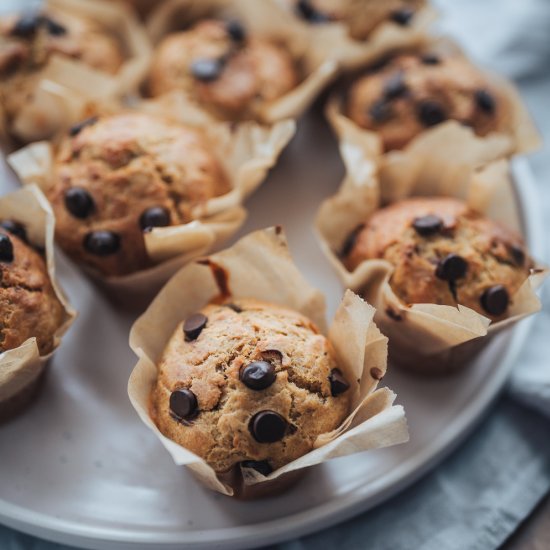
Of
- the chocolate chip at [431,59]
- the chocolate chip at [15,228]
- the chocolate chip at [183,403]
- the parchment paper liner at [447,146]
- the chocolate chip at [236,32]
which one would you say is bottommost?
the chocolate chip at [183,403]

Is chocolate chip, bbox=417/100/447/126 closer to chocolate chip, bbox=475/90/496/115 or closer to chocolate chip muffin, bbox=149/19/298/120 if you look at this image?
chocolate chip, bbox=475/90/496/115

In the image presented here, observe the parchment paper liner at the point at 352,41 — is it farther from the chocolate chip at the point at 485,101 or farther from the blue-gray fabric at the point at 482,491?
the blue-gray fabric at the point at 482,491

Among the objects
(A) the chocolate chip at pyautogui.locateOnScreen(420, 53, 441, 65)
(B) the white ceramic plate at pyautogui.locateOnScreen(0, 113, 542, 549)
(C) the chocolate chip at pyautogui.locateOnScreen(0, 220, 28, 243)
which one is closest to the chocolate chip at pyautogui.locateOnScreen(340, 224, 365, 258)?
(B) the white ceramic plate at pyautogui.locateOnScreen(0, 113, 542, 549)

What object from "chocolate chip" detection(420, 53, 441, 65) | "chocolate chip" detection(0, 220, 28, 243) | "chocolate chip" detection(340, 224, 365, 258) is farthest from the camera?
"chocolate chip" detection(420, 53, 441, 65)

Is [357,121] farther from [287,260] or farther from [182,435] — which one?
[182,435]

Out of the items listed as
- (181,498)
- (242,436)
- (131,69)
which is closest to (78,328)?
(181,498)

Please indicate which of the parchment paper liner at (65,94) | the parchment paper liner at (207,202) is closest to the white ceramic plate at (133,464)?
the parchment paper liner at (207,202)

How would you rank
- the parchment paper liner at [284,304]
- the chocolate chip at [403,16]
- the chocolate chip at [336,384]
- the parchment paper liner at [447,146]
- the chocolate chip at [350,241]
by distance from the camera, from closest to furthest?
the parchment paper liner at [284,304]
the chocolate chip at [336,384]
the chocolate chip at [350,241]
the parchment paper liner at [447,146]
the chocolate chip at [403,16]

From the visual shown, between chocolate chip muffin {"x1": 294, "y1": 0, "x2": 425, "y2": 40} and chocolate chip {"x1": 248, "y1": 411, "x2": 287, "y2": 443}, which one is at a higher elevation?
chocolate chip muffin {"x1": 294, "y1": 0, "x2": 425, "y2": 40}
